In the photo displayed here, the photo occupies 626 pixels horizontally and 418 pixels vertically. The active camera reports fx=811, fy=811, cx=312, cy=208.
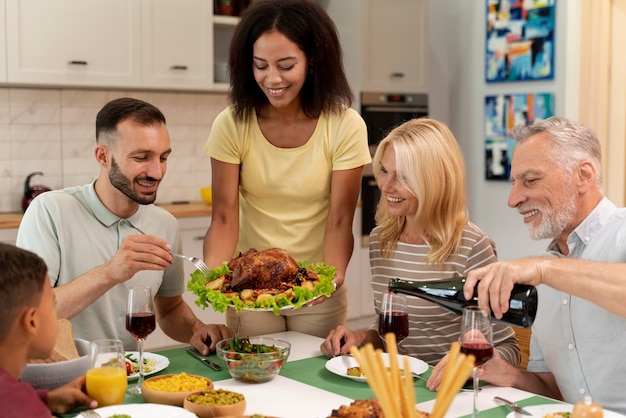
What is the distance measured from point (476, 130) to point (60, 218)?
3.89 m

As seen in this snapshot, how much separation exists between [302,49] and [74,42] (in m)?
2.29

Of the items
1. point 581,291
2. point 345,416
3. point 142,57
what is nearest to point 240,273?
point 345,416

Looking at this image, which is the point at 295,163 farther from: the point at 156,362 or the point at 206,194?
the point at 206,194

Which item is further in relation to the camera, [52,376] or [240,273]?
[240,273]

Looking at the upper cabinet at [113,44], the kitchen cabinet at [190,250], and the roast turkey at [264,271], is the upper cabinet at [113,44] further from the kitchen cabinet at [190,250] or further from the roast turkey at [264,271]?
the roast turkey at [264,271]

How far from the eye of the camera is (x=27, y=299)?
1602 mm

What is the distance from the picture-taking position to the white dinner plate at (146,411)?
5.81 feet

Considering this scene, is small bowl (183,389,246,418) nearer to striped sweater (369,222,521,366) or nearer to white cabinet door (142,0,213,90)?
striped sweater (369,222,521,366)

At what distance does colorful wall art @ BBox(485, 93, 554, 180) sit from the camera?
212 inches

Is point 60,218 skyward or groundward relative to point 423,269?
skyward

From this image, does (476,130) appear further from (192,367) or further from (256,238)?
(192,367)

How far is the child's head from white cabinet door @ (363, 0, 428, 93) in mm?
4075

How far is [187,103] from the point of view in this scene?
215 inches

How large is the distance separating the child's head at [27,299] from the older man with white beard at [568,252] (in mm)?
995
